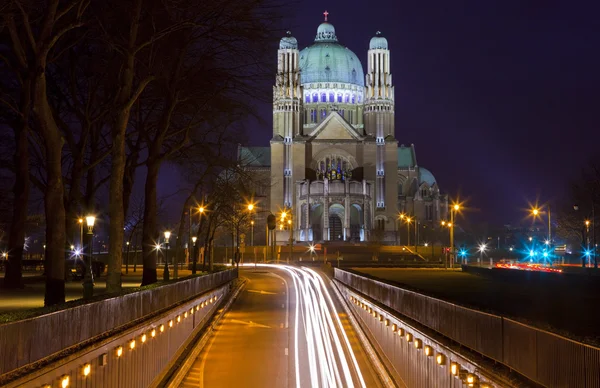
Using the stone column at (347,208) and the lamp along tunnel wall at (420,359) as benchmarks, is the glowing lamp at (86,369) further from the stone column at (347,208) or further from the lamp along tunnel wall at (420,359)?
the stone column at (347,208)

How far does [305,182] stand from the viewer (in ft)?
405

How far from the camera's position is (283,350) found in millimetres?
23016

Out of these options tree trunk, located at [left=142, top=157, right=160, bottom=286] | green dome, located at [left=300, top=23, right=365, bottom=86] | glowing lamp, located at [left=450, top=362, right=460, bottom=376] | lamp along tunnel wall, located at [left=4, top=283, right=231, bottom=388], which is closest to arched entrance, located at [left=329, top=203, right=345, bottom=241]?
green dome, located at [left=300, top=23, right=365, bottom=86]

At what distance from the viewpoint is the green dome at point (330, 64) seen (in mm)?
136125

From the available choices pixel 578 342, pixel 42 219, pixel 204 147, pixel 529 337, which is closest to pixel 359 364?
pixel 529 337

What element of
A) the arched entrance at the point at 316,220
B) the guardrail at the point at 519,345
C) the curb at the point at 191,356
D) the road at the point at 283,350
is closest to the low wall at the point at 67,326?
the curb at the point at 191,356

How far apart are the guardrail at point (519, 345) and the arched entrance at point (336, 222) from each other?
107868 mm

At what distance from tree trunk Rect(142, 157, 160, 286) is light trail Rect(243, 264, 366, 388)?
650 centimetres

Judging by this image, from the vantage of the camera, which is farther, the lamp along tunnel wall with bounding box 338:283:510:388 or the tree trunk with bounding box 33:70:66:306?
the tree trunk with bounding box 33:70:66:306

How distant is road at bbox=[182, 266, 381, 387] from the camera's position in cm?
1862

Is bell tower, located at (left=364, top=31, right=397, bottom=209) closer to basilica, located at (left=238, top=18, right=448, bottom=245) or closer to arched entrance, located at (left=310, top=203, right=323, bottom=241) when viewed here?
basilica, located at (left=238, top=18, right=448, bottom=245)

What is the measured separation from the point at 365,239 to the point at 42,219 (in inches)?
2233

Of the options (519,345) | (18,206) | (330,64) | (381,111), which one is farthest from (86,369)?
(330,64)

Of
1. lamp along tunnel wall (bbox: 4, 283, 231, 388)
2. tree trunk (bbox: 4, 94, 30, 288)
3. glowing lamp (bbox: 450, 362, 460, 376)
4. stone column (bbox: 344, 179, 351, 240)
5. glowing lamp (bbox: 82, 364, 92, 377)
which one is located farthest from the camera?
stone column (bbox: 344, 179, 351, 240)
